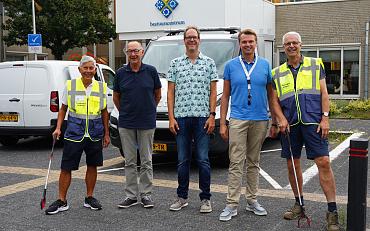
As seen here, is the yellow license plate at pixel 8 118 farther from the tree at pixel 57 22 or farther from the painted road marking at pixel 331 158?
the tree at pixel 57 22

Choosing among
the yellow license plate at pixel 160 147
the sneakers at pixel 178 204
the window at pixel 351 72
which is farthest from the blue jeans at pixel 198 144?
the window at pixel 351 72

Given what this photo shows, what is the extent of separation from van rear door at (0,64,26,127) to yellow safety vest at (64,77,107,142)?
15.8 ft

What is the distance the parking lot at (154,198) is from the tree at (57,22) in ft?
65.3

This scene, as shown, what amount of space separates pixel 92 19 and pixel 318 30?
13.6m

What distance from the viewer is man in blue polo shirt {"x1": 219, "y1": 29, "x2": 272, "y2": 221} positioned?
17.3 feet

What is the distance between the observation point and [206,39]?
28.6ft

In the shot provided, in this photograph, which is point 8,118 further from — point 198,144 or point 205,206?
point 205,206

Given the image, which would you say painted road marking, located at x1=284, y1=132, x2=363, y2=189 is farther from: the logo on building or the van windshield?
the logo on building

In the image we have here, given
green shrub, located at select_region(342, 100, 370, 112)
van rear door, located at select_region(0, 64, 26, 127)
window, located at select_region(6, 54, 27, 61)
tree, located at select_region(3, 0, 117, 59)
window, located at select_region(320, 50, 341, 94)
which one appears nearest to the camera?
van rear door, located at select_region(0, 64, 26, 127)

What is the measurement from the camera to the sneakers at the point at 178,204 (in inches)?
222

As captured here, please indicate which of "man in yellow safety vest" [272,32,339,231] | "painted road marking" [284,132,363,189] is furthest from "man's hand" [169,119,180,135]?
"painted road marking" [284,132,363,189]

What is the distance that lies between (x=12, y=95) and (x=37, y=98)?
59 cm

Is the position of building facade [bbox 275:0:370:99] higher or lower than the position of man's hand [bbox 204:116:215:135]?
higher

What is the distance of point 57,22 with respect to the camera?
1101 inches
